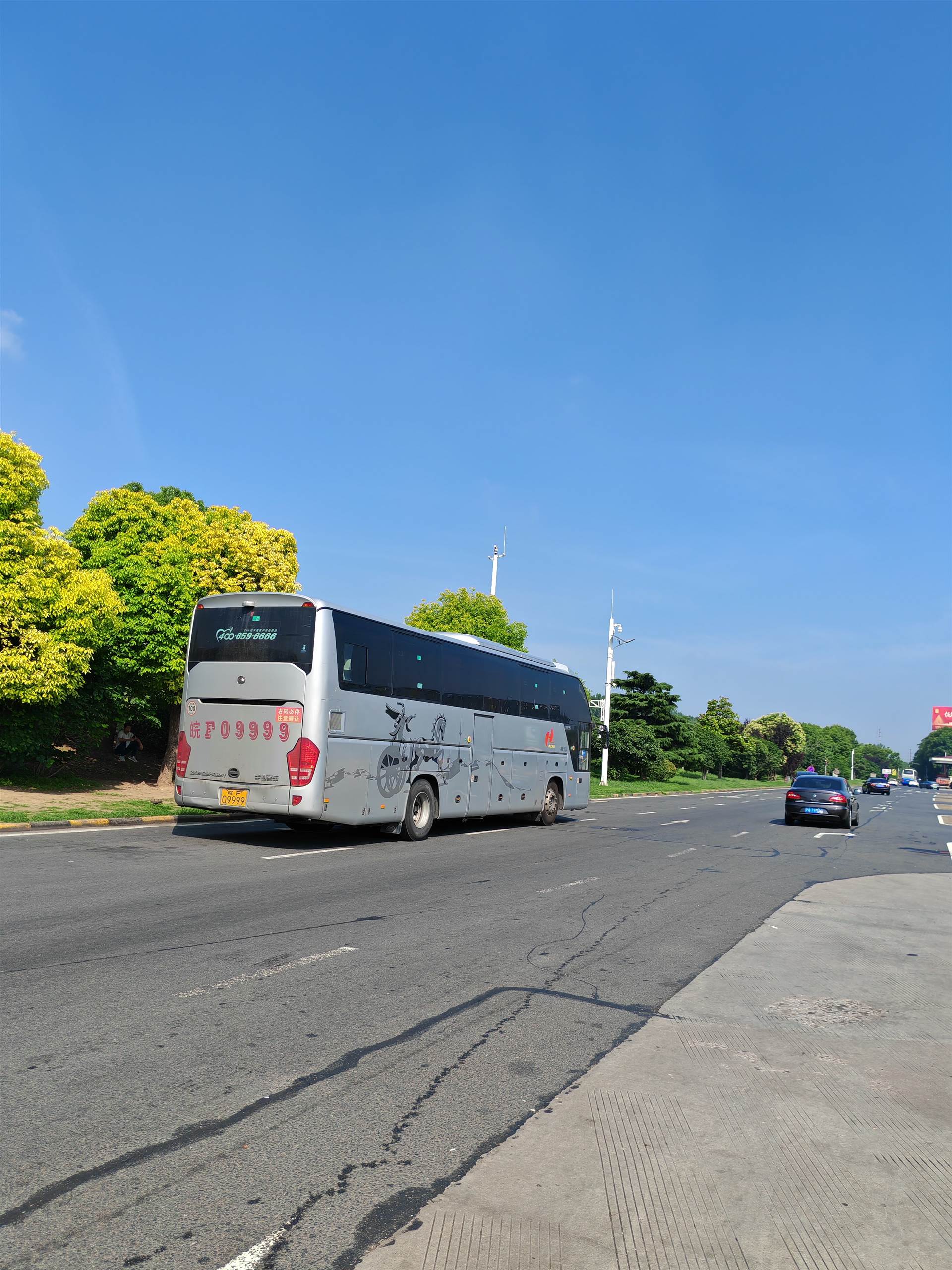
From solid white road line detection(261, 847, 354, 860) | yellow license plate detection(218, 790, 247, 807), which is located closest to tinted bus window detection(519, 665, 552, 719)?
solid white road line detection(261, 847, 354, 860)

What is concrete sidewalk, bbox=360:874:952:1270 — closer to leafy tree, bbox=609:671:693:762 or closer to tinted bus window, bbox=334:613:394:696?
tinted bus window, bbox=334:613:394:696

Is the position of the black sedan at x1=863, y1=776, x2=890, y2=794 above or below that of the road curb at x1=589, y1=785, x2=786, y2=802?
above

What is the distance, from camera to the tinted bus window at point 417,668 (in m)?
15.7

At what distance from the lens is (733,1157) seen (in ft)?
12.7

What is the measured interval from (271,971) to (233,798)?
780 cm

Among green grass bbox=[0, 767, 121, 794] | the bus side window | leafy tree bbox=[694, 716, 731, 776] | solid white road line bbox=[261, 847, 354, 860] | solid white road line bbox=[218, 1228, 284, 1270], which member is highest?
leafy tree bbox=[694, 716, 731, 776]

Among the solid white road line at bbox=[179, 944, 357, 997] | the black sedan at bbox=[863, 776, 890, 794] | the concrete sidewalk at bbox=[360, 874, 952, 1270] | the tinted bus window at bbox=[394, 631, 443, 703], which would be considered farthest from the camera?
→ the black sedan at bbox=[863, 776, 890, 794]

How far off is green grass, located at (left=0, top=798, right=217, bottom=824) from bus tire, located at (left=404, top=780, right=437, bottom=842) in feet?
12.2

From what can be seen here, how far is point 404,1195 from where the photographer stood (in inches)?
133

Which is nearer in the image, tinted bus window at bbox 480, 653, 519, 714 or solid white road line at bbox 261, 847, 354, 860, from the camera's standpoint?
solid white road line at bbox 261, 847, 354, 860

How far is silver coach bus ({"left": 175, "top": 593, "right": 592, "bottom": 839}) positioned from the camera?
13648 mm

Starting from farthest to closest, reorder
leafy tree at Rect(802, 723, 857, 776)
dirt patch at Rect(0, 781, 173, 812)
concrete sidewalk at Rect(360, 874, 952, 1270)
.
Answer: leafy tree at Rect(802, 723, 857, 776)
dirt patch at Rect(0, 781, 173, 812)
concrete sidewalk at Rect(360, 874, 952, 1270)

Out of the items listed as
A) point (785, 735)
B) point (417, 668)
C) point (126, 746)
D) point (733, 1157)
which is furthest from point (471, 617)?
point (785, 735)

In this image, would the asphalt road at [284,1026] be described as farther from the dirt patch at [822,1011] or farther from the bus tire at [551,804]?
the bus tire at [551,804]
